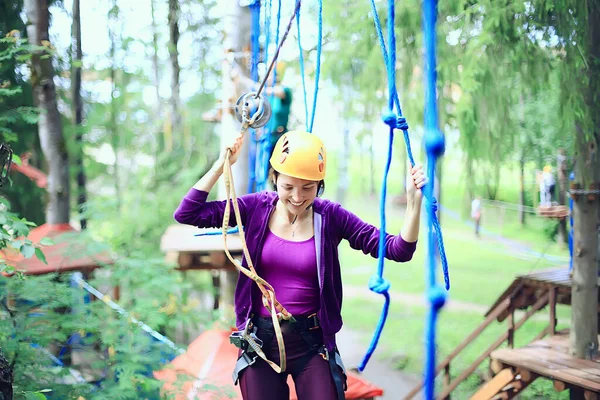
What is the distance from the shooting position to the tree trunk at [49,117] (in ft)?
13.8

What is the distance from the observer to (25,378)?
8.61 feet

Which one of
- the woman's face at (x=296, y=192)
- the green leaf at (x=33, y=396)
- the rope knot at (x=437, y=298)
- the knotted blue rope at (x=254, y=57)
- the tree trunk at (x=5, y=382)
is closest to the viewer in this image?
the rope knot at (x=437, y=298)

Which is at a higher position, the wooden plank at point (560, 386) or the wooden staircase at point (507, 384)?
the wooden plank at point (560, 386)

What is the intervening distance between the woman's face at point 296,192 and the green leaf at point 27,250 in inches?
48.1

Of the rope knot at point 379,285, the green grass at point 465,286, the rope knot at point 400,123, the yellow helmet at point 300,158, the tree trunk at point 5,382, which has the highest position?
the rope knot at point 400,123

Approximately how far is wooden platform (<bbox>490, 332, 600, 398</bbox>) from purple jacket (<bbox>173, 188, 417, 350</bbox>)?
2.03m

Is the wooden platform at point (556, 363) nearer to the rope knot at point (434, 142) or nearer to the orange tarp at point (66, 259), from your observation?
the rope knot at point (434, 142)

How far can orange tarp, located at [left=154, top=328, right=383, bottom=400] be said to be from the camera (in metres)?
3.06

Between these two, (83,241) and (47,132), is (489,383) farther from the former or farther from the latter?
(47,132)

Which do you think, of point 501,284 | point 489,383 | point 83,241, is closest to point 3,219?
point 83,241

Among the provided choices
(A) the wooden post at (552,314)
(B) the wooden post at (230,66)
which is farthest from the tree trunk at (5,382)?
(A) the wooden post at (552,314)

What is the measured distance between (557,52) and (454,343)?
221 inches

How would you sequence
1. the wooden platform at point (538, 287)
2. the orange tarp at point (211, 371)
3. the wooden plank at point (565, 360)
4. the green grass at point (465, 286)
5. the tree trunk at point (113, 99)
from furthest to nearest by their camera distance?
1. the tree trunk at point (113, 99)
2. the green grass at point (465, 286)
3. the wooden platform at point (538, 287)
4. the wooden plank at point (565, 360)
5. the orange tarp at point (211, 371)

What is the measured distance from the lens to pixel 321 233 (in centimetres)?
194
